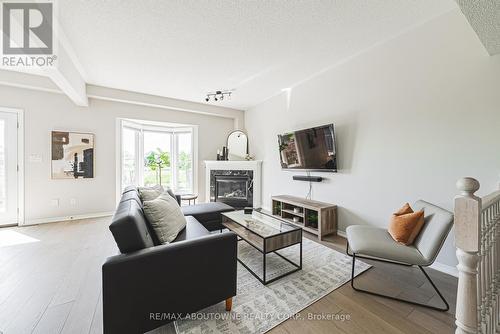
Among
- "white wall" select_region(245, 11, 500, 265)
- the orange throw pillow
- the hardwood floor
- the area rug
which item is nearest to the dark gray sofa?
the area rug

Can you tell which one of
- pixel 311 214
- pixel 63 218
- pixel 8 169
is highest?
pixel 8 169

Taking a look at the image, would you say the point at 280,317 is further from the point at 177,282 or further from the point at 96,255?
the point at 96,255

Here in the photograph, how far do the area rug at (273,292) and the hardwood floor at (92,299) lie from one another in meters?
0.09

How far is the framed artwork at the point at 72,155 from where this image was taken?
357 cm

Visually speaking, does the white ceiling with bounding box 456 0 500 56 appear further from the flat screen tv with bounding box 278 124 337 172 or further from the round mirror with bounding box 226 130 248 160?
the round mirror with bounding box 226 130 248 160

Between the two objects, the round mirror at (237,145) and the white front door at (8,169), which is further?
the round mirror at (237,145)

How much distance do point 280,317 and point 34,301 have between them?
2.02 metres

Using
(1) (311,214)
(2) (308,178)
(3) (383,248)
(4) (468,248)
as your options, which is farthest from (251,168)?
(4) (468,248)

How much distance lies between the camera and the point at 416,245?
5.85 ft

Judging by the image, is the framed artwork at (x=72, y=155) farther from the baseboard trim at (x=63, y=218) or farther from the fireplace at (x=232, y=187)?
the fireplace at (x=232, y=187)

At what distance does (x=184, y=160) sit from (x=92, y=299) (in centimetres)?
377

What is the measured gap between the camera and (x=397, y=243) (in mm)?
1817

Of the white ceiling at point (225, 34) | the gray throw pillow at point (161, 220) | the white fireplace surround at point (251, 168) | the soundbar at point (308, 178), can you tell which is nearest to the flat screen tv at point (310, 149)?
the soundbar at point (308, 178)
